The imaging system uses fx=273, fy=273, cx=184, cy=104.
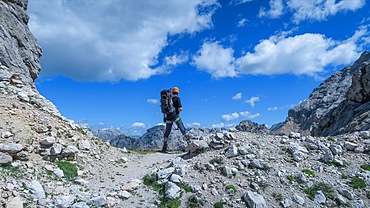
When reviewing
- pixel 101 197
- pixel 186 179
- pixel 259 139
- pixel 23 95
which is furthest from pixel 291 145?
pixel 23 95

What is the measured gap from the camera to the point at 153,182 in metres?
10.9

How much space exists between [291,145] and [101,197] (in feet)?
29.5

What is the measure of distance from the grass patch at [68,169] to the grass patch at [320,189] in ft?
30.0

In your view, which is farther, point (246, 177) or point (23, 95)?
point (23, 95)

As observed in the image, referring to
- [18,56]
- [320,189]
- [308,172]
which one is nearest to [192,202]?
[320,189]

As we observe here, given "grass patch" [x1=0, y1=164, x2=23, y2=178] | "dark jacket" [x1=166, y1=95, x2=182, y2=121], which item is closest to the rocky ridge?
"grass patch" [x1=0, y1=164, x2=23, y2=178]

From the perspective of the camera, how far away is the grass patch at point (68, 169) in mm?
11122

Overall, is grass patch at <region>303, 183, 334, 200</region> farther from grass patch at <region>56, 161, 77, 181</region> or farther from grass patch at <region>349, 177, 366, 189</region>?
grass patch at <region>56, 161, 77, 181</region>

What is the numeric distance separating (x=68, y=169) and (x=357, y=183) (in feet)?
38.1

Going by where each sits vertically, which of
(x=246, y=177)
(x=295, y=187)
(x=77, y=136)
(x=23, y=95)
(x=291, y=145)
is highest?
(x=23, y=95)

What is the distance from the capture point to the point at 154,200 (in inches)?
380

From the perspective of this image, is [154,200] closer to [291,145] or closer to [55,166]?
[55,166]

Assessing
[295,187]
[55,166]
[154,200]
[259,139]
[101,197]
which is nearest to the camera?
[101,197]

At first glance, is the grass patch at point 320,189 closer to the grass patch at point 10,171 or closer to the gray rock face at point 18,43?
the grass patch at point 10,171
